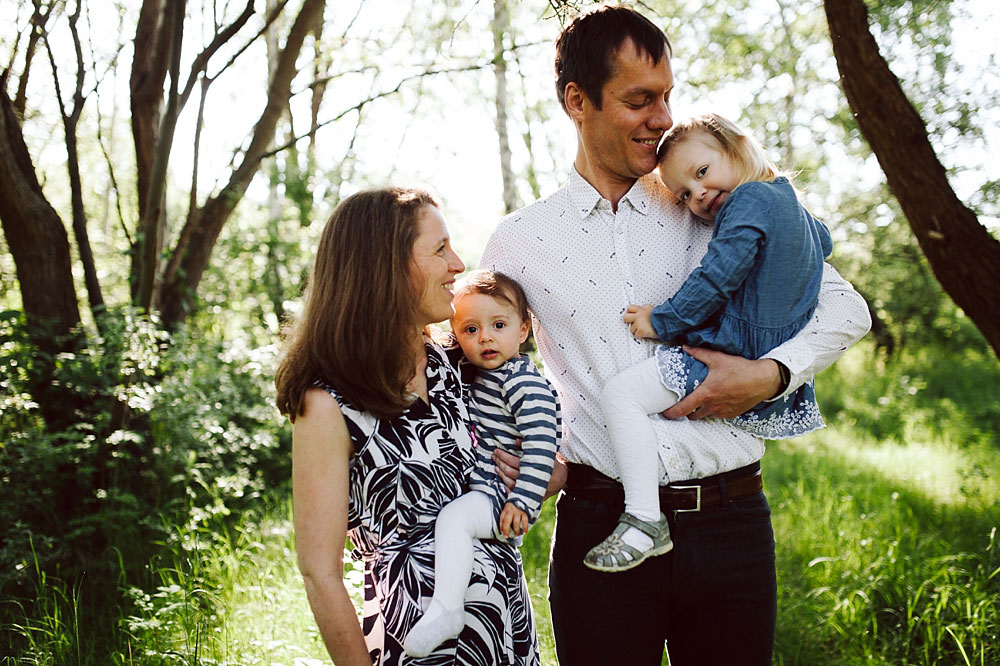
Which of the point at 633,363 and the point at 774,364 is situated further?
the point at 633,363

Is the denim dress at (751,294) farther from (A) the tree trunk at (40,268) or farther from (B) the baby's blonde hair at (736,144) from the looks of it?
(A) the tree trunk at (40,268)

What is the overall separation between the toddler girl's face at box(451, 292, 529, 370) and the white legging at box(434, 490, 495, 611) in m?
0.36

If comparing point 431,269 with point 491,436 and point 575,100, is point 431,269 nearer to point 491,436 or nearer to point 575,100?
point 491,436

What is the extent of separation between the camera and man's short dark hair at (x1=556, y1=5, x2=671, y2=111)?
2.14 meters

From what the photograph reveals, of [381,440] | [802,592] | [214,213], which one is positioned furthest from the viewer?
[214,213]

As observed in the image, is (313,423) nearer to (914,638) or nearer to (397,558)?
(397,558)

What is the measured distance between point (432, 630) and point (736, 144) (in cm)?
148

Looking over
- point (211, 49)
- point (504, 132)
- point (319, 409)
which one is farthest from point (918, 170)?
point (504, 132)

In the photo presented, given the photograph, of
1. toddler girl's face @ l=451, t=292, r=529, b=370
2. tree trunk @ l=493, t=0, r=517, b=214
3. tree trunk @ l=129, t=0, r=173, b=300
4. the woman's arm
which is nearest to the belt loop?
toddler girl's face @ l=451, t=292, r=529, b=370

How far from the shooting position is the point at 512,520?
75.8 inches

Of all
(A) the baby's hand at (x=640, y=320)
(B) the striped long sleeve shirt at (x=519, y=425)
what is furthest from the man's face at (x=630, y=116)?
(B) the striped long sleeve shirt at (x=519, y=425)

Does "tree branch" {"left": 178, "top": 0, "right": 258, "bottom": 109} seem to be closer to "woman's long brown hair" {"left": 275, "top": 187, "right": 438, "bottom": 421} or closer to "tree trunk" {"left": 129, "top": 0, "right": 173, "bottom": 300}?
"tree trunk" {"left": 129, "top": 0, "right": 173, "bottom": 300}

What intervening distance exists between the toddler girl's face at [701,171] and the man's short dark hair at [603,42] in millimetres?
247

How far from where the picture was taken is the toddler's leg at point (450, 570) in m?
1.73
